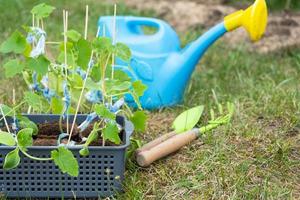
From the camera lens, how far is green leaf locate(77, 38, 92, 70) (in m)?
1.71

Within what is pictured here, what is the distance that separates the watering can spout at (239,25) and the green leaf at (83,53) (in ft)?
2.15

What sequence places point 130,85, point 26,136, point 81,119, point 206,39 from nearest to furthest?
point 26,136
point 130,85
point 81,119
point 206,39

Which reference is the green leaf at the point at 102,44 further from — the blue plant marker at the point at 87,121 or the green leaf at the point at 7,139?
the green leaf at the point at 7,139

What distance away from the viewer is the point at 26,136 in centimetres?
161

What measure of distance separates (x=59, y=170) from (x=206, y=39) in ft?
2.85

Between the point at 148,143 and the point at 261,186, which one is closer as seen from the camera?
the point at 261,186

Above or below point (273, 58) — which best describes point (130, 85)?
above

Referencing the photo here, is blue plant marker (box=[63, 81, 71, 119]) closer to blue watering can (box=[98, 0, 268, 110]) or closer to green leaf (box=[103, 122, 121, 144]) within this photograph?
green leaf (box=[103, 122, 121, 144])

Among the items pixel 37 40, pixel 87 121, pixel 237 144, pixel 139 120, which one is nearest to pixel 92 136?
pixel 87 121

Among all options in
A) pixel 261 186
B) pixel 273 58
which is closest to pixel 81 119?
pixel 261 186

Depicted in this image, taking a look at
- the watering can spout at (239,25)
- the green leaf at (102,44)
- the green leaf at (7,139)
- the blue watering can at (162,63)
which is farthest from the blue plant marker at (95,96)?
the watering can spout at (239,25)

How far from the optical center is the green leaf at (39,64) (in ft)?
5.50

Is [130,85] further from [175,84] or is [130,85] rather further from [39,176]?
[175,84]

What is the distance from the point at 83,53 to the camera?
5.70 feet
